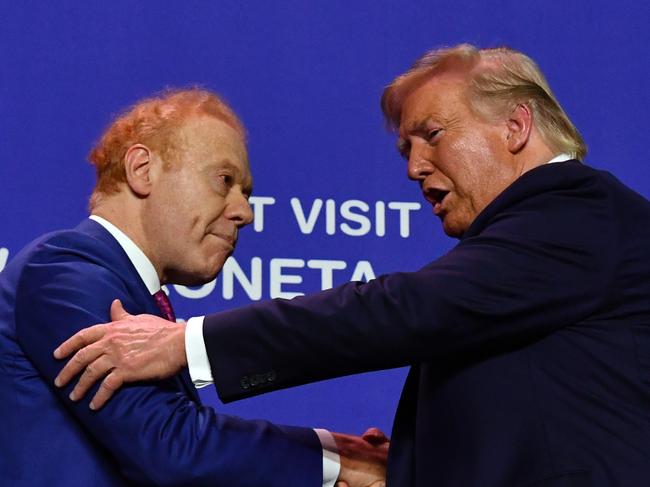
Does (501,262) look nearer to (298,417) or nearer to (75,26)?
(298,417)

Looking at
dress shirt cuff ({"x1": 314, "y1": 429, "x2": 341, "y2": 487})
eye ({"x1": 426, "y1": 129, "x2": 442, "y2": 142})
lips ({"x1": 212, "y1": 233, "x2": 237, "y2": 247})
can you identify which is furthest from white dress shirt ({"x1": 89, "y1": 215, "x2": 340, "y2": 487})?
eye ({"x1": 426, "y1": 129, "x2": 442, "y2": 142})

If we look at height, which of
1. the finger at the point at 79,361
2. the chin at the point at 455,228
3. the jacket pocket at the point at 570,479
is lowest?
the jacket pocket at the point at 570,479

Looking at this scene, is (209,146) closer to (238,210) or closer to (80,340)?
(238,210)

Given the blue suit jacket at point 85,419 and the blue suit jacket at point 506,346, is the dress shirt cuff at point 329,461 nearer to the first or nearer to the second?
the blue suit jacket at point 85,419

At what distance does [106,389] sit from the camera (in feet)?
5.64

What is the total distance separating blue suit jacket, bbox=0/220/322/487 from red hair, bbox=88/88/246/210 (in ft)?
0.61

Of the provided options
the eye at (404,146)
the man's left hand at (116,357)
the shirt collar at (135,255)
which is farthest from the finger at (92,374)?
the eye at (404,146)

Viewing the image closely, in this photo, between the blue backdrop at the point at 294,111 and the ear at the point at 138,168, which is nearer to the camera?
the ear at the point at 138,168

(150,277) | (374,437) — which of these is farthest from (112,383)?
(374,437)

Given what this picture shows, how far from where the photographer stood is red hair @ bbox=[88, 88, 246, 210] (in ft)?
6.54

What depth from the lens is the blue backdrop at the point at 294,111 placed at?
2.47 meters

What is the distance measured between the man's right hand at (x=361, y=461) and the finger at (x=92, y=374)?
1.31 feet

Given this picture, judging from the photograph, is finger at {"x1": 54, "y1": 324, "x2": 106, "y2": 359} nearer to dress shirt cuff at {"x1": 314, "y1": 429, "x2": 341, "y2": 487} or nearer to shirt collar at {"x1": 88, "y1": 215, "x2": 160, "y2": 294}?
shirt collar at {"x1": 88, "y1": 215, "x2": 160, "y2": 294}

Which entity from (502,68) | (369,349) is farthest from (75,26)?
(369,349)
